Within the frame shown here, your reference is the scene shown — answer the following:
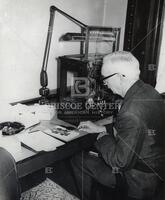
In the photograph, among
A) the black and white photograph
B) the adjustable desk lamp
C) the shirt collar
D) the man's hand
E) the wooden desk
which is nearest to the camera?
the wooden desk

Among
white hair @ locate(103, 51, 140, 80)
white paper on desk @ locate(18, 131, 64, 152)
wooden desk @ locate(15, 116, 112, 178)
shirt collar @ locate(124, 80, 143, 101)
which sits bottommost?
wooden desk @ locate(15, 116, 112, 178)

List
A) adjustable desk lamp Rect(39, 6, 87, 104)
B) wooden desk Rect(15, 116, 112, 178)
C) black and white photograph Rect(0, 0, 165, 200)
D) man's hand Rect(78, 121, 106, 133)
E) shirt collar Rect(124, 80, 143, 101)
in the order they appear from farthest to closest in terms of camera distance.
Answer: adjustable desk lamp Rect(39, 6, 87, 104), man's hand Rect(78, 121, 106, 133), shirt collar Rect(124, 80, 143, 101), black and white photograph Rect(0, 0, 165, 200), wooden desk Rect(15, 116, 112, 178)

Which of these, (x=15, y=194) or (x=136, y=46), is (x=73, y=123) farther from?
(x=136, y=46)

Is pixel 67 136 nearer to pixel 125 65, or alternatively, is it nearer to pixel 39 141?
pixel 39 141

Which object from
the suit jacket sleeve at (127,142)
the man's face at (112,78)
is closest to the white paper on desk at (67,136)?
the suit jacket sleeve at (127,142)

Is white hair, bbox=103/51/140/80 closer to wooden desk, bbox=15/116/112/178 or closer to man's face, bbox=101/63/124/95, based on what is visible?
man's face, bbox=101/63/124/95

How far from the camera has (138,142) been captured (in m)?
1.50

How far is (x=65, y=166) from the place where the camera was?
2.81 meters

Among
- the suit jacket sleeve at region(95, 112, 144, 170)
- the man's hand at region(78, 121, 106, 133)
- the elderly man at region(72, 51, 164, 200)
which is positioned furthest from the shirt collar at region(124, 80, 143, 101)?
the man's hand at region(78, 121, 106, 133)

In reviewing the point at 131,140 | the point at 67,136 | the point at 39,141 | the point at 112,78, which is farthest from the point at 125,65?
the point at 39,141

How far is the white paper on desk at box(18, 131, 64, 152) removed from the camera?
1616mm

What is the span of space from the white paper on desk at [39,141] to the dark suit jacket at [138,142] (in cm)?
31

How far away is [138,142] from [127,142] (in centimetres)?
7

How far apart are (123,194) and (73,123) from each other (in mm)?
680
